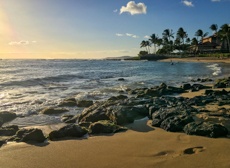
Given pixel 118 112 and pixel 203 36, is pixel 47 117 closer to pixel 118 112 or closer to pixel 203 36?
pixel 118 112

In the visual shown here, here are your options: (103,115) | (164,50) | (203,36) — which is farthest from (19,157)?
(164,50)

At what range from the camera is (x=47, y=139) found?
888 cm

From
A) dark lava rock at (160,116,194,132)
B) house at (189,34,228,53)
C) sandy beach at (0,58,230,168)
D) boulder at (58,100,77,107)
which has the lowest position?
boulder at (58,100,77,107)

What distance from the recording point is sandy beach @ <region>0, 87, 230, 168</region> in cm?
642

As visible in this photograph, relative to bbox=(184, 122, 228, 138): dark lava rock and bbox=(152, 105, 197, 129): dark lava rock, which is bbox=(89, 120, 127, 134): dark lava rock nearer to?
bbox=(152, 105, 197, 129): dark lava rock

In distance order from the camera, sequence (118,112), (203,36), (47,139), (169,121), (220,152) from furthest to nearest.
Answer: (203,36), (118,112), (169,121), (47,139), (220,152)

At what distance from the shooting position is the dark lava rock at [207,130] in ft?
26.9

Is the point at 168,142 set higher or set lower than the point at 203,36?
lower

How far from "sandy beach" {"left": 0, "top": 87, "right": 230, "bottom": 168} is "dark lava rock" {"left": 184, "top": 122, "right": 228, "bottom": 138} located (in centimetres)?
26

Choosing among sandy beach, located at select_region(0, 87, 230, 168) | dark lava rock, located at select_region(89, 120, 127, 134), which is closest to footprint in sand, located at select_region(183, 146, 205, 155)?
sandy beach, located at select_region(0, 87, 230, 168)

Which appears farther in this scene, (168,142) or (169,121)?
(169,121)

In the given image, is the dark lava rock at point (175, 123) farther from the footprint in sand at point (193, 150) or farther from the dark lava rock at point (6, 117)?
the dark lava rock at point (6, 117)

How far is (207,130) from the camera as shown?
27.4ft

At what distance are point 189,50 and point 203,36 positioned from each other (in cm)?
964
